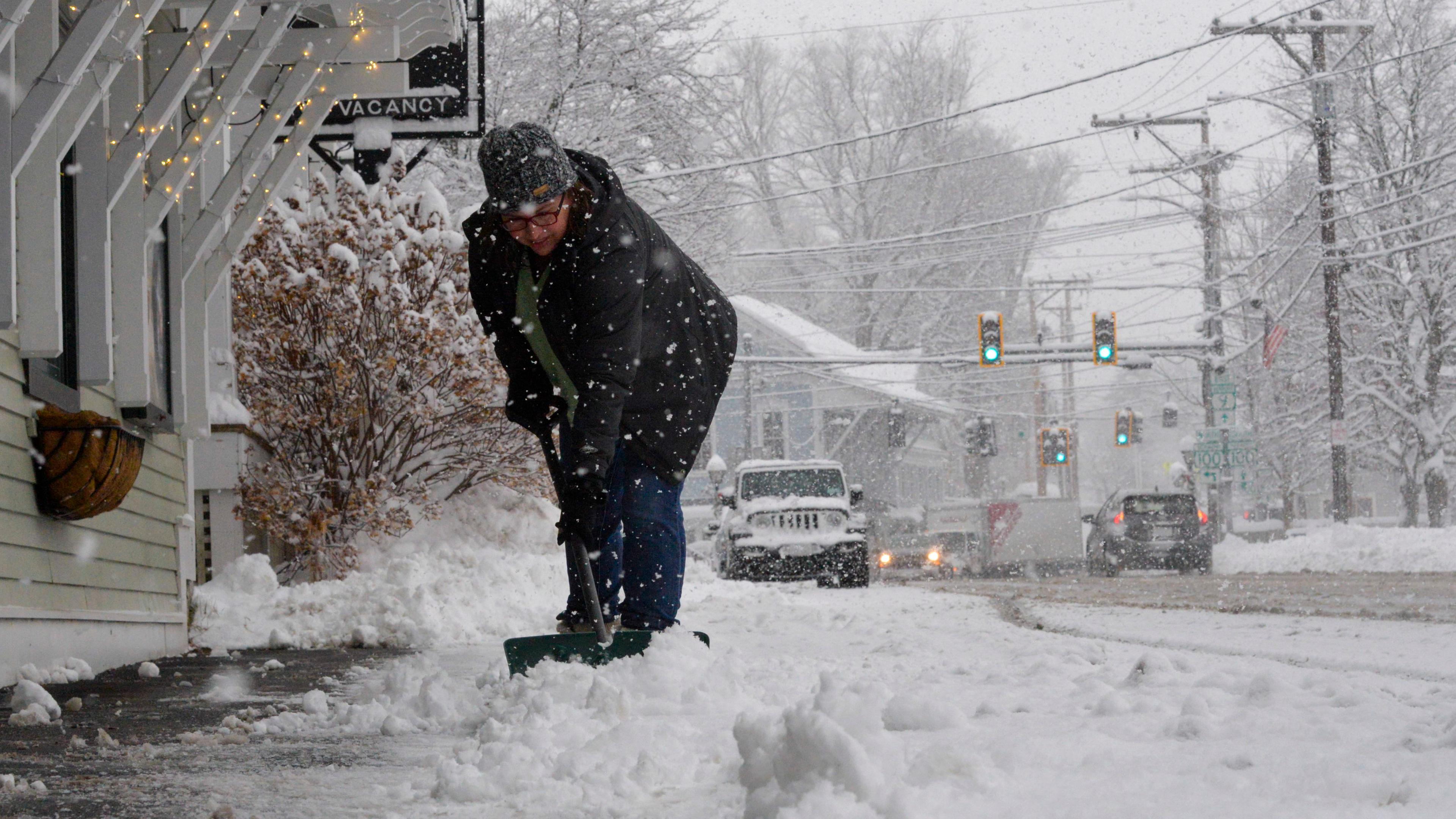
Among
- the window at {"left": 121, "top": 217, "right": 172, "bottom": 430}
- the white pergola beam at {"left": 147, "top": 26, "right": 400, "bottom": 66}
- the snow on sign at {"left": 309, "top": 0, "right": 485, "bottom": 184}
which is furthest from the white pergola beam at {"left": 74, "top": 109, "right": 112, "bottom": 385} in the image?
the snow on sign at {"left": 309, "top": 0, "right": 485, "bottom": 184}

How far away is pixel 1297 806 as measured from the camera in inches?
93.0

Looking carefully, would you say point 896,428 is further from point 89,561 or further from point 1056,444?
point 89,561

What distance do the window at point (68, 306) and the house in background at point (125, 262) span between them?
11mm

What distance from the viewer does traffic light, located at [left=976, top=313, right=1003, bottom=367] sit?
25391mm

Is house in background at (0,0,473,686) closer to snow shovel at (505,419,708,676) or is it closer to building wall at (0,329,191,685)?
building wall at (0,329,191,685)

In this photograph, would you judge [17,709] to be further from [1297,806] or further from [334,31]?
[334,31]

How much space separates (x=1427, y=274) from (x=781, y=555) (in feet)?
64.1

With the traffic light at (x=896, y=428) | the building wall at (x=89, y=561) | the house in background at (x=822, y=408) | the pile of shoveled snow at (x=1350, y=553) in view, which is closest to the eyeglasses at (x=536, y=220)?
the building wall at (x=89, y=561)

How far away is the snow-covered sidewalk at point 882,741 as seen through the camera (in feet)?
8.07

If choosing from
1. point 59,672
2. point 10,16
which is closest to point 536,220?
point 10,16

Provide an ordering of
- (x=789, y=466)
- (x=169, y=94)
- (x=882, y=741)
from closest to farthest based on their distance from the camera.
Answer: (x=882, y=741)
(x=169, y=94)
(x=789, y=466)

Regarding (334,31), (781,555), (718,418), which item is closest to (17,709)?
(334,31)

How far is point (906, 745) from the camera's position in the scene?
2.89 m

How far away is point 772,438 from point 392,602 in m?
33.4
